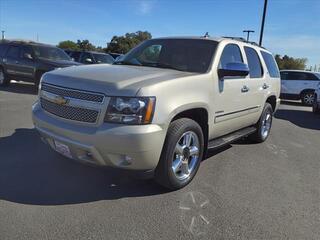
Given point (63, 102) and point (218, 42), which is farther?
point (218, 42)

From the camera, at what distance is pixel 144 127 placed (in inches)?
147

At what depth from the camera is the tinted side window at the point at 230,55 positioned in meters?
5.22

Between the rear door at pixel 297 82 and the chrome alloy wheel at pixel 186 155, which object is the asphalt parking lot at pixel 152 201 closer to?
the chrome alloy wheel at pixel 186 155

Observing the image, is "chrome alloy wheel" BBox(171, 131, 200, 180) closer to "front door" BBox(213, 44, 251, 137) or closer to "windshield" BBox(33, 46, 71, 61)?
"front door" BBox(213, 44, 251, 137)

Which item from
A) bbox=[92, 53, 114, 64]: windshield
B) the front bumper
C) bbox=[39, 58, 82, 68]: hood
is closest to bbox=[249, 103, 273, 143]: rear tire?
the front bumper


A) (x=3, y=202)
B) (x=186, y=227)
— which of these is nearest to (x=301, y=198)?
(x=186, y=227)

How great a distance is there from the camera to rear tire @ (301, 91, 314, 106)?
17.4 meters

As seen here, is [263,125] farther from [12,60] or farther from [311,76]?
[311,76]

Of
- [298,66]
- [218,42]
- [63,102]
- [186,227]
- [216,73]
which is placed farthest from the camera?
[298,66]

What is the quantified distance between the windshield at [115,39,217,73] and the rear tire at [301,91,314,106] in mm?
13528

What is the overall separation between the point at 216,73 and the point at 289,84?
46.3ft

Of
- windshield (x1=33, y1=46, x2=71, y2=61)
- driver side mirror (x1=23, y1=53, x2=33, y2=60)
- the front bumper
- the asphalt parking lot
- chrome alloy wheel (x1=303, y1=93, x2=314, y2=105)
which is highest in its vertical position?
windshield (x1=33, y1=46, x2=71, y2=61)

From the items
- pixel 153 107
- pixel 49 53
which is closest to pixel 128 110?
pixel 153 107

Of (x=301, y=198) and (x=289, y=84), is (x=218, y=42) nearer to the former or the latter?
(x=301, y=198)
